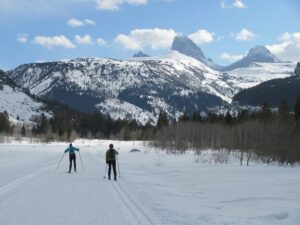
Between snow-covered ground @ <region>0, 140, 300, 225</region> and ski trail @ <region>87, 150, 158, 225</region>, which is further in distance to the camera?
snow-covered ground @ <region>0, 140, 300, 225</region>

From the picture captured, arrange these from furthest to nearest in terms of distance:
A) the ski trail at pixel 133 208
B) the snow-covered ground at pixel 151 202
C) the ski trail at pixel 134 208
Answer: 1. the snow-covered ground at pixel 151 202
2. the ski trail at pixel 134 208
3. the ski trail at pixel 133 208

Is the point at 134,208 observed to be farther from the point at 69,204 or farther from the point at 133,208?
the point at 69,204

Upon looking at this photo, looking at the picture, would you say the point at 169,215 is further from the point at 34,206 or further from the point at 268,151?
the point at 268,151

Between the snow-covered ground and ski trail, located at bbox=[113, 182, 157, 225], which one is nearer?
ski trail, located at bbox=[113, 182, 157, 225]

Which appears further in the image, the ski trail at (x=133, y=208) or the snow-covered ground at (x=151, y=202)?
the snow-covered ground at (x=151, y=202)

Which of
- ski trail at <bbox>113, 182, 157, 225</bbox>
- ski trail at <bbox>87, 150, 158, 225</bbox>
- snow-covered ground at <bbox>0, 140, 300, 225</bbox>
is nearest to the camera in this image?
ski trail at <bbox>87, 150, 158, 225</bbox>

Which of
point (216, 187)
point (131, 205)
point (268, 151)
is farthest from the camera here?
point (268, 151)

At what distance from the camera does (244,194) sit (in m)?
18.8

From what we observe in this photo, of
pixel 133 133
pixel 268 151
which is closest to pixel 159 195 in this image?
pixel 268 151

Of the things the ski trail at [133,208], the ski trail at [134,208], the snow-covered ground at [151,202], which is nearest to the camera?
the ski trail at [133,208]

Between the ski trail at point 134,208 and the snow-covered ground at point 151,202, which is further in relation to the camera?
the snow-covered ground at point 151,202

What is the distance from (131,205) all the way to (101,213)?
6.41 ft

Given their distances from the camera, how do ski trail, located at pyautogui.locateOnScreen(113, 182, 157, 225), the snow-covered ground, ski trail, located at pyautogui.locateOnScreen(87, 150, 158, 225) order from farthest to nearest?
the snow-covered ground → ski trail, located at pyautogui.locateOnScreen(113, 182, 157, 225) → ski trail, located at pyautogui.locateOnScreen(87, 150, 158, 225)

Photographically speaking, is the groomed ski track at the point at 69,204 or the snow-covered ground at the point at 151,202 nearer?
the groomed ski track at the point at 69,204
